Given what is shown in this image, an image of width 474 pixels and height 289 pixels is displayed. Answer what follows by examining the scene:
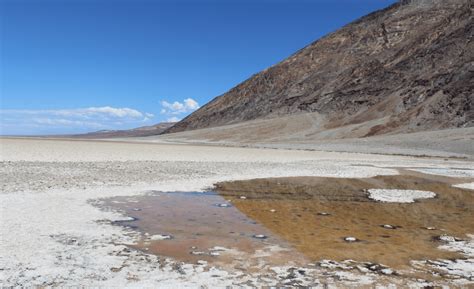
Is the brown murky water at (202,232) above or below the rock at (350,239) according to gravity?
above

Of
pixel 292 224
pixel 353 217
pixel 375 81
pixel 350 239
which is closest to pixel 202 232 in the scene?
pixel 292 224

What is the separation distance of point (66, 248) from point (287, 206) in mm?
6510

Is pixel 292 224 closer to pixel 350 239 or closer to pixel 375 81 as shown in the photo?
pixel 350 239

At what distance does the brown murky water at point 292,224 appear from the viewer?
7227 mm

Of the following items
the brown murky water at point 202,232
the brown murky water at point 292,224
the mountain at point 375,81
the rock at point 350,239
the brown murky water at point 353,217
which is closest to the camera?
the brown murky water at point 202,232

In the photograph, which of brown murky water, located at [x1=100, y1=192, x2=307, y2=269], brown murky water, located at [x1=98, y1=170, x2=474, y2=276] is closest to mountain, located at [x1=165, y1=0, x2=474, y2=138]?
brown murky water, located at [x1=98, y1=170, x2=474, y2=276]

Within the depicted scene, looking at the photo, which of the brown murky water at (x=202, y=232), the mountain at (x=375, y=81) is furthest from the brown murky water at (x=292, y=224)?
the mountain at (x=375, y=81)

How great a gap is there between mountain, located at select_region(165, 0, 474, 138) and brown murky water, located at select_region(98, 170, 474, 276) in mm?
66667

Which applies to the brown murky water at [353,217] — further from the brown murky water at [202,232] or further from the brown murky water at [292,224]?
the brown murky water at [202,232]

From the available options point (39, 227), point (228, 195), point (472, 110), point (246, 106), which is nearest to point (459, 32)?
point (472, 110)

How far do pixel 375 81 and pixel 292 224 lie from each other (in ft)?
320

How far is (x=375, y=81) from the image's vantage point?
101m

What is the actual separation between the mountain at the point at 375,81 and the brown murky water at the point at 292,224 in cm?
6667

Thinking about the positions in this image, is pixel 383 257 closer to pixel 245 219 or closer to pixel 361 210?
pixel 245 219
